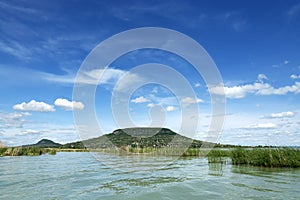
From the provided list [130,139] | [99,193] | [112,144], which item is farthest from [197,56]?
[130,139]

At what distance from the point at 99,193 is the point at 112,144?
6911 cm

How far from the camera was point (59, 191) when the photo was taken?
17.0 metres

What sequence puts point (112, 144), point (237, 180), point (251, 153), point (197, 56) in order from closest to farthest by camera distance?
point (237, 180) → point (197, 56) → point (251, 153) → point (112, 144)

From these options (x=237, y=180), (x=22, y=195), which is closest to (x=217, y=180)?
(x=237, y=180)

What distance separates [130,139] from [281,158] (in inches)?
2771

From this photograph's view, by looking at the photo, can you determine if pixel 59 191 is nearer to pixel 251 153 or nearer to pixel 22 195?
pixel 22 195

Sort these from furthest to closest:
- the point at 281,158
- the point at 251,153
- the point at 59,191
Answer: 1. the point at 251,153
2. the point at 281,158
3. the point at 59,191

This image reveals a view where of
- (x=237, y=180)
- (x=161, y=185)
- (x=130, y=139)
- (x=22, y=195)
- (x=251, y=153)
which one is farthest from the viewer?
(x=130, y=139)

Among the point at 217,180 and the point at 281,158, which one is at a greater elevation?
the point at 281,158

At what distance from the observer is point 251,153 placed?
28984 mm

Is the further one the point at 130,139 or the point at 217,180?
the point at 130,139

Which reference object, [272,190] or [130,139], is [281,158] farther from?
[130,139]

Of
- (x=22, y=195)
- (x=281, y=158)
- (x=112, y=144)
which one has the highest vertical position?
(x=112, y=144)

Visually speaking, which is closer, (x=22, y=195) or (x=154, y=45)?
(x=22, y=195)
